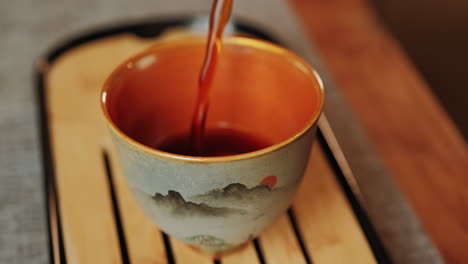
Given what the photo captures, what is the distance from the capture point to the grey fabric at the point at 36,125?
40 centimetres

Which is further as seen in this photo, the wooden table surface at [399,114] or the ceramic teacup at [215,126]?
the wooden table surface at [399,114]

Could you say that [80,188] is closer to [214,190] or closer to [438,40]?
[214,190]

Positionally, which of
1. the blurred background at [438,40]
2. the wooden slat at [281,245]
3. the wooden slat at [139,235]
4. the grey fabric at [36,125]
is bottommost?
the wooden slat at [281,245]

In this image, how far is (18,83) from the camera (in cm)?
55

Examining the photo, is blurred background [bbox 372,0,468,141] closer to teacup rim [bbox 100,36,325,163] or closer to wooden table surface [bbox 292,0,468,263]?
wooden table surface [bbox 292,0,468,263]

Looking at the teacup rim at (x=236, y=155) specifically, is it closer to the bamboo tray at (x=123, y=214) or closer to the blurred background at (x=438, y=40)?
the bamboo tray at (x=123, y=214)

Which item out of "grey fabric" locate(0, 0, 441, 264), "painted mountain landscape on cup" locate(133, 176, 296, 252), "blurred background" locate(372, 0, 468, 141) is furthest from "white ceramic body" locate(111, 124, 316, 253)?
"blurred background" locate(372, 0, 468, 141)

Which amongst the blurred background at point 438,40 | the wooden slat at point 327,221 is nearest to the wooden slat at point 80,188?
the wooden slat at point 327,221

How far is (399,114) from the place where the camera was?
505mm

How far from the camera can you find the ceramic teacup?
299mm

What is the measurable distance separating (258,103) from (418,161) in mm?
142

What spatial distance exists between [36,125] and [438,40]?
26.2 inches

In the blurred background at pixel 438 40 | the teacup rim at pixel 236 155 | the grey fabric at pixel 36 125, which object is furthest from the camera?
the blurred background at pixel 438 40

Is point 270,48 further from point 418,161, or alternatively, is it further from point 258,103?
point 418,161
